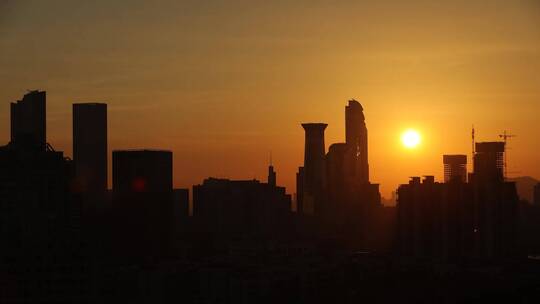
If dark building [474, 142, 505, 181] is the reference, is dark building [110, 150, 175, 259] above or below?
below

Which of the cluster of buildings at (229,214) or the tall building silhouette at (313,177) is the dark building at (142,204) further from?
the tall building silhouette at (313,177)

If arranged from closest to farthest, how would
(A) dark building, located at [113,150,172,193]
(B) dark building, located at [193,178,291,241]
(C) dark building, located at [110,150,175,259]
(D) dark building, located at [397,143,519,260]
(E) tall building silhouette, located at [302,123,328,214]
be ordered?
(C) dark building, located at [110,150,175,259], (A) dark building, located at [113,150,172,193], (D) dark building, located at [397,143,519,260], (B) dark building, located at [193,178,291,241], (E) tall building silhouette, located at [302,123,328,214]

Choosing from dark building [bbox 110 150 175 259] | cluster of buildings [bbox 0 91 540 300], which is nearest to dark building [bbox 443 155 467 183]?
cluster of buildings [bbox 0 91 540 300]

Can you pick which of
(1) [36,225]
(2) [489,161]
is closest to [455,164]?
(2) [489,161]

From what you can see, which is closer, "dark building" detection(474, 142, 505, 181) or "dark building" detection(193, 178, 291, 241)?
"dark building" detection(474, 142, 505, 181)

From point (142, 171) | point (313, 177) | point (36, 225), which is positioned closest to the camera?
point (36, 225)

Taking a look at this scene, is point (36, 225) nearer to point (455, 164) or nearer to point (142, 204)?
point (142, 204)

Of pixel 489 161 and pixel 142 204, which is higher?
pixel 489 161

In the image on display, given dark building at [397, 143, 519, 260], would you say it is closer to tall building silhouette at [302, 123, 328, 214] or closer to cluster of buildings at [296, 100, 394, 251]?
cluster of buildings at [296, 100, 394, 251]

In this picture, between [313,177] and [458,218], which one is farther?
[313,177]
